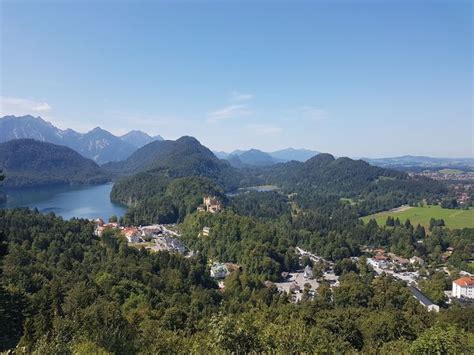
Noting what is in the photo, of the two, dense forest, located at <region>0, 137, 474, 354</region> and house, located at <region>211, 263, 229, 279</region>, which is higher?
→ dense forest, located at <region>0, 137, 474, 354</region>

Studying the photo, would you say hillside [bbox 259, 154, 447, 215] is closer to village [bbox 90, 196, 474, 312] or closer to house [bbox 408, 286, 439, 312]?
village [bbox 90, 196, 474, 312]

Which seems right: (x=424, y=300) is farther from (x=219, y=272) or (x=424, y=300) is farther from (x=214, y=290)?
(x=219, y=272)

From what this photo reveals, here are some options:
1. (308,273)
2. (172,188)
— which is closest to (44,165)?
(172,188)

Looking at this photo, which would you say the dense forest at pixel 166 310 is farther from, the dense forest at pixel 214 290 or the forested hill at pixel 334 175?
the forested hill at pixel 334 175

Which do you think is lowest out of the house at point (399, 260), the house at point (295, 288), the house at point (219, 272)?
the house at point (399, 260)

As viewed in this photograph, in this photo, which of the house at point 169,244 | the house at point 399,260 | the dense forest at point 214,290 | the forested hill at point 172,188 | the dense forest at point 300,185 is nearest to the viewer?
the dense forest at point 214,290

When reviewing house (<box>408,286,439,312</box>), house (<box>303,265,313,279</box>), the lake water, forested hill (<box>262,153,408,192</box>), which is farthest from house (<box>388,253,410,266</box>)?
forested hill (<box>262,153,408,192</box>)

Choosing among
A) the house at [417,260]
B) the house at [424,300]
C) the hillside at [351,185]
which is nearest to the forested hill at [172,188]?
the hillside at [351,185]
